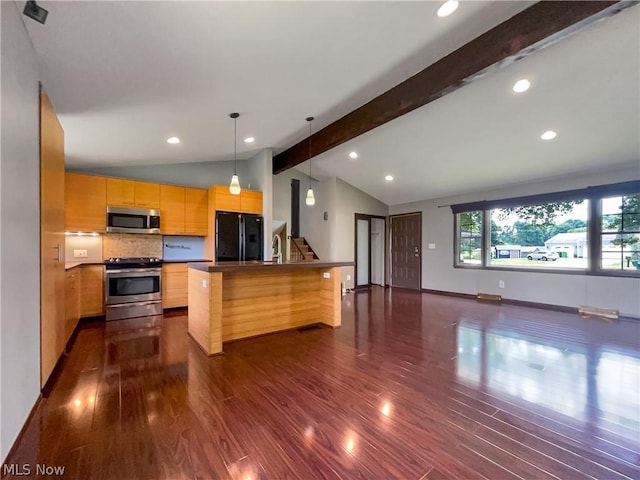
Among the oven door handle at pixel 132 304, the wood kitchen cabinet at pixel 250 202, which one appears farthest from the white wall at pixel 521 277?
the oven door handle at pixel 132 304

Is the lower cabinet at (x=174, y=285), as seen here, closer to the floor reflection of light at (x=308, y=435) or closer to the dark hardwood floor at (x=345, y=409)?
the dark hardwood floor at (x=345, y=409)

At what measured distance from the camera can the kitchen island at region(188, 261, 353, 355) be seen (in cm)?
291

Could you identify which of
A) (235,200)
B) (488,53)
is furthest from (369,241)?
(488,53)

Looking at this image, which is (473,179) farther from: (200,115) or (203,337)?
(203,337)

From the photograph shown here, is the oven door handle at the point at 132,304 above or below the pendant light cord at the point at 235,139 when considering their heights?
below

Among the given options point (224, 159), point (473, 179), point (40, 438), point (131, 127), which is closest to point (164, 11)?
point (131, 127)

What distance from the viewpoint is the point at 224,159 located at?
554cm

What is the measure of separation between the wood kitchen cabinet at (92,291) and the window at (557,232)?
270 inches

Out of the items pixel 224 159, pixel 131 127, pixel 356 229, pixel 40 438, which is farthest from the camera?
pixel 356 229

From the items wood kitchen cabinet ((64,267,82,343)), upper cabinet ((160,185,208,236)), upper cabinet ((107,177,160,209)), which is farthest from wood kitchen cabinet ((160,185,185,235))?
wood kitchen cabinet ((64,267,82,343))

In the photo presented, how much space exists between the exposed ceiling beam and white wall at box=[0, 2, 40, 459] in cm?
330

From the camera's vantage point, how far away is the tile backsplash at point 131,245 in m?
4.60

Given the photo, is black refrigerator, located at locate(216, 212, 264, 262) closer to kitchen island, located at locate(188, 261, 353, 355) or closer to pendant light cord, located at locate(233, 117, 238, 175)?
pendant light cord, located at locate(233, 117, 238, 175)

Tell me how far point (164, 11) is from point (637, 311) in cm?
689
